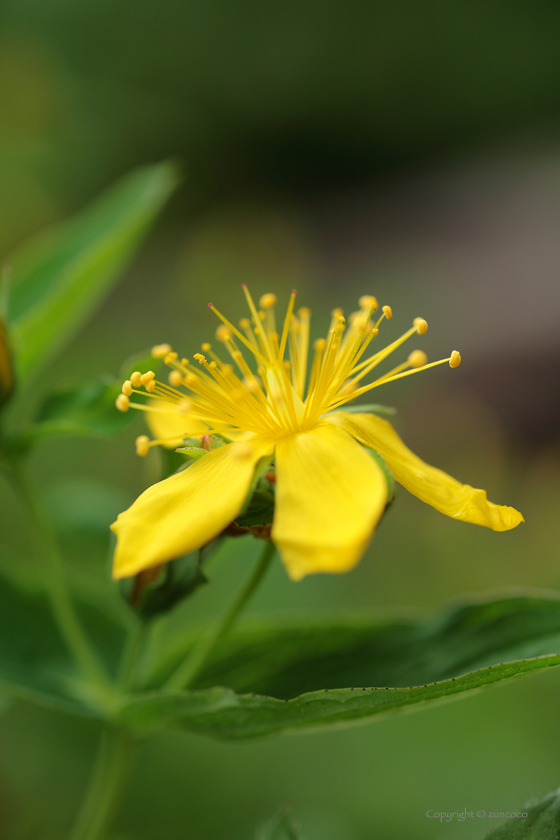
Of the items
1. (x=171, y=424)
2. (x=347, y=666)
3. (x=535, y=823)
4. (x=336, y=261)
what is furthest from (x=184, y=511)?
(x=336, y=261)

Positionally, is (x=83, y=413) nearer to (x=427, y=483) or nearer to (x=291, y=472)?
(x=291, y=472)

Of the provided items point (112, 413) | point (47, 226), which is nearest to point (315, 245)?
A: point (47, 226)

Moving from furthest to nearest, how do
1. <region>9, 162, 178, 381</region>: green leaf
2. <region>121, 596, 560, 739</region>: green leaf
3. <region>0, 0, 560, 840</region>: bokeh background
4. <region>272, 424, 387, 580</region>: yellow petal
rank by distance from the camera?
<region>0, 0, 560, 840</region>: bokeh background → <region>9, 162, 178, 381</region>: green leaf → <region>121, 596, 560, 739</region>: green leaf → <region>272, 424, 387, 580</region>: yellow petal

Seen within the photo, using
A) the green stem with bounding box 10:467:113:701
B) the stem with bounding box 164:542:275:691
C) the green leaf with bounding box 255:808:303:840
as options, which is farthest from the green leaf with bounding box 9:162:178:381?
the green leaf with bounding box 255:808:303:840

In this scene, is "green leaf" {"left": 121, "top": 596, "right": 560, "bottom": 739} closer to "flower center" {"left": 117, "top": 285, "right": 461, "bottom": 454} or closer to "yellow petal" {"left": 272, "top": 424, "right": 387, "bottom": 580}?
"yellow petal" {"left": 272, "top": 424, "right": 387, "bottom": 580}

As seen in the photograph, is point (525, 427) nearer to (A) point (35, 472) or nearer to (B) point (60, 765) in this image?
(A) point (35, 472)

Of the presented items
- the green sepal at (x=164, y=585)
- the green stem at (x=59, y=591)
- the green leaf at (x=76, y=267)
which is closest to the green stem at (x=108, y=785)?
the green stem at (x=59, y=591)
